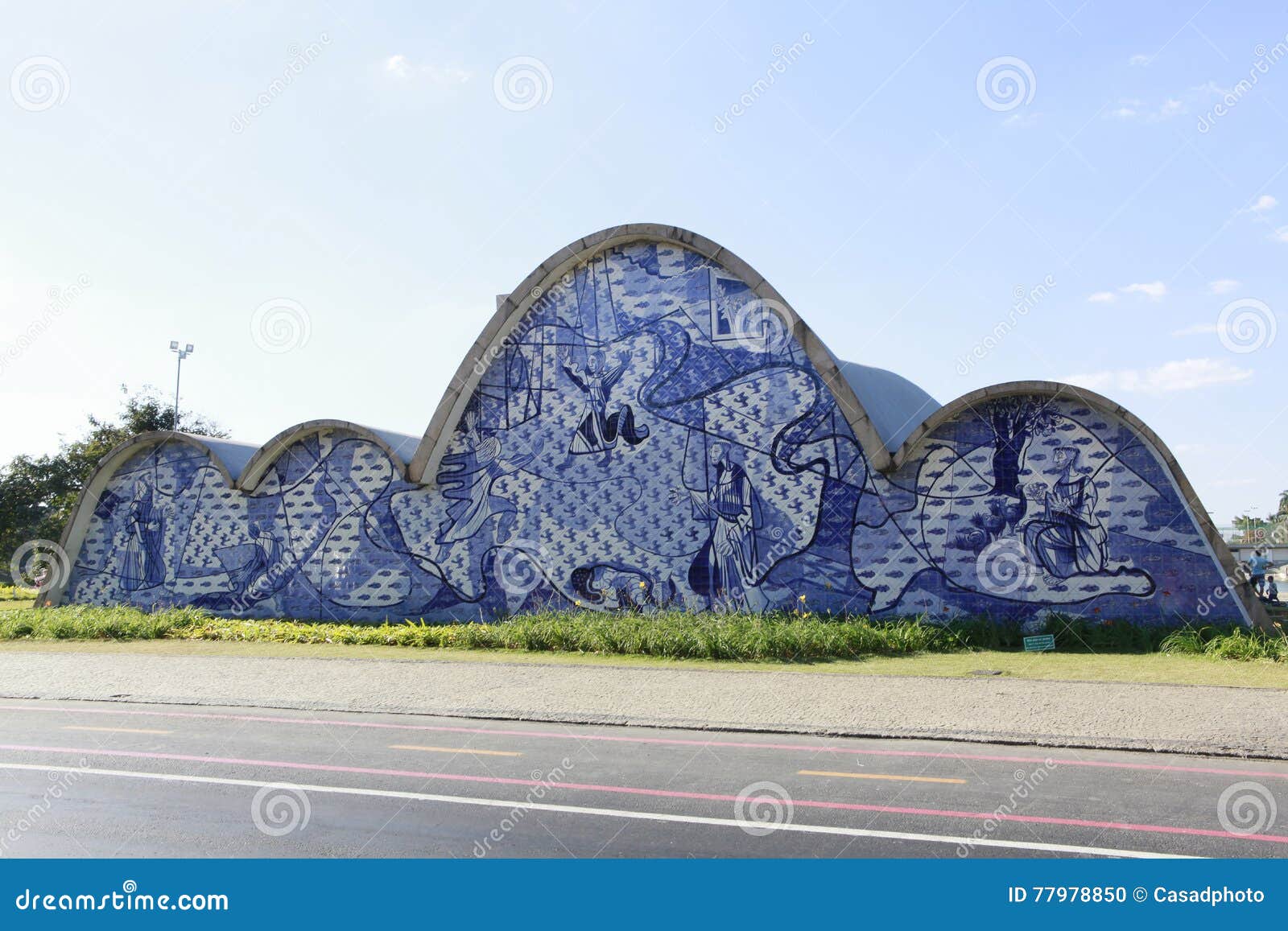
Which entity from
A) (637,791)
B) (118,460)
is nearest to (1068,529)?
(637,791)

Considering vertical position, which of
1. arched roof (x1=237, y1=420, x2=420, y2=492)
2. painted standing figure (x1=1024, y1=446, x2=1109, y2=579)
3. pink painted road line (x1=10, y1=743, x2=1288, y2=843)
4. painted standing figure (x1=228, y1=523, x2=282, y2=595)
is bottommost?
pink painted road line (x1=10, y1=743, x2=1288, y2=843)

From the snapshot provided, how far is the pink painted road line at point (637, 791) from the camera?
618 centimetres

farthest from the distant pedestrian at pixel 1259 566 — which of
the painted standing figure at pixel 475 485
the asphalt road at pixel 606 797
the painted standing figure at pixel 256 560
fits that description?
the painted standing figure at pixel 256 560

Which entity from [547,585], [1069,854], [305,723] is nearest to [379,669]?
[305,723]

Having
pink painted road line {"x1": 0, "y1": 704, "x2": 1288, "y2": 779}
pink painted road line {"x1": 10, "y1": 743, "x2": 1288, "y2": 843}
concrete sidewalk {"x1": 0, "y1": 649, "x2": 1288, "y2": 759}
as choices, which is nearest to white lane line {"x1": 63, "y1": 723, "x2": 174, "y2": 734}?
pink painted road line {"x1": 0, "y1": 704, "x2": 1288, "y2": 779}

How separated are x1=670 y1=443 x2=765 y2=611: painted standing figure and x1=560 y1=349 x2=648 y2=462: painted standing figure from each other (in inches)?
69.7

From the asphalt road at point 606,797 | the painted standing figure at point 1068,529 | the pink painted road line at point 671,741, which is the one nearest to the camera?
the asphalt road at point 606,797

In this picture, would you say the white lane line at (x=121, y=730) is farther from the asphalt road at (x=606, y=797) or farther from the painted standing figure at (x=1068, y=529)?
the painted standing figure at (x=1068, y=529)

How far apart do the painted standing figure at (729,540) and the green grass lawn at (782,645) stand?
0.79m

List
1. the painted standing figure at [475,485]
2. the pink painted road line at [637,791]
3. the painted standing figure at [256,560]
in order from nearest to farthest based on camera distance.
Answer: the pink painted road line at [637,791] < the painted standing figure at [475,485] < the painted standing figure at [256,560]

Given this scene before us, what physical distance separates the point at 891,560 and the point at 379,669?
8.43 metres

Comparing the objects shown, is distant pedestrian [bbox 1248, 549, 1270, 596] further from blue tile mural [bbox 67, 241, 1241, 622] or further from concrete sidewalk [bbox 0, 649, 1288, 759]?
concrete sidewalk [bbox 0, 649, 1288, 759]

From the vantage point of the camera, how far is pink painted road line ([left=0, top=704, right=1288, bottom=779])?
781 cm

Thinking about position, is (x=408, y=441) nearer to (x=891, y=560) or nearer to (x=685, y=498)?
(x=685, y=498)
